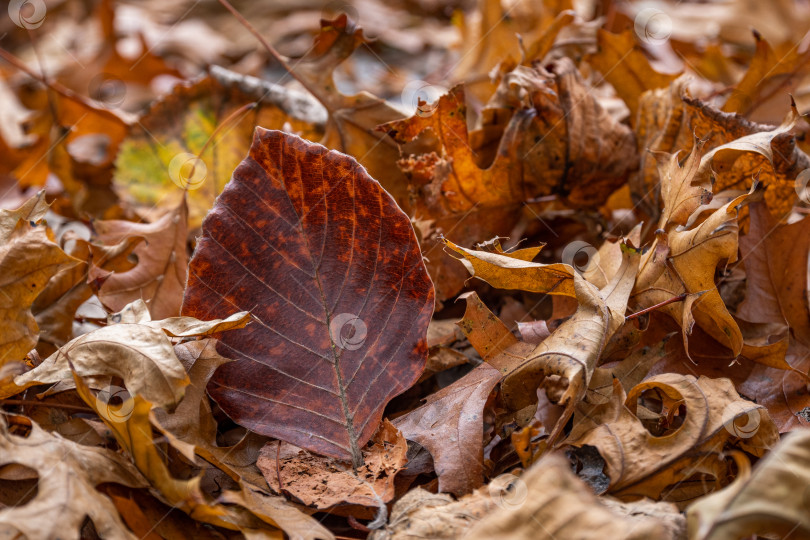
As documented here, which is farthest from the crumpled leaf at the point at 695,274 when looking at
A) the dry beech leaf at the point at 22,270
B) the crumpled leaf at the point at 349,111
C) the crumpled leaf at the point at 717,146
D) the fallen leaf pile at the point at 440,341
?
the dry beech leaf at the point at 22,270

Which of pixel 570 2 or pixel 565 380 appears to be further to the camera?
pixel 570 2

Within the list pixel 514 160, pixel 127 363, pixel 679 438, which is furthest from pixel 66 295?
pixel 679 438

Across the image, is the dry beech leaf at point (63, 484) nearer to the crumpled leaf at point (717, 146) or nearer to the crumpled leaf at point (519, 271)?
the crumpled leaf at point (519, 271)

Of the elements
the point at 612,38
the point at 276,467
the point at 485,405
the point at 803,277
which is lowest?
the point at 276,467

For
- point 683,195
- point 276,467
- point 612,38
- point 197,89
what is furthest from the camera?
point 197,89

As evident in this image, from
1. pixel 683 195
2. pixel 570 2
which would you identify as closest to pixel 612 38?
pixel 570 2

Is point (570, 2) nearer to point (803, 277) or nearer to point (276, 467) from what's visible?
point (803, 277)
